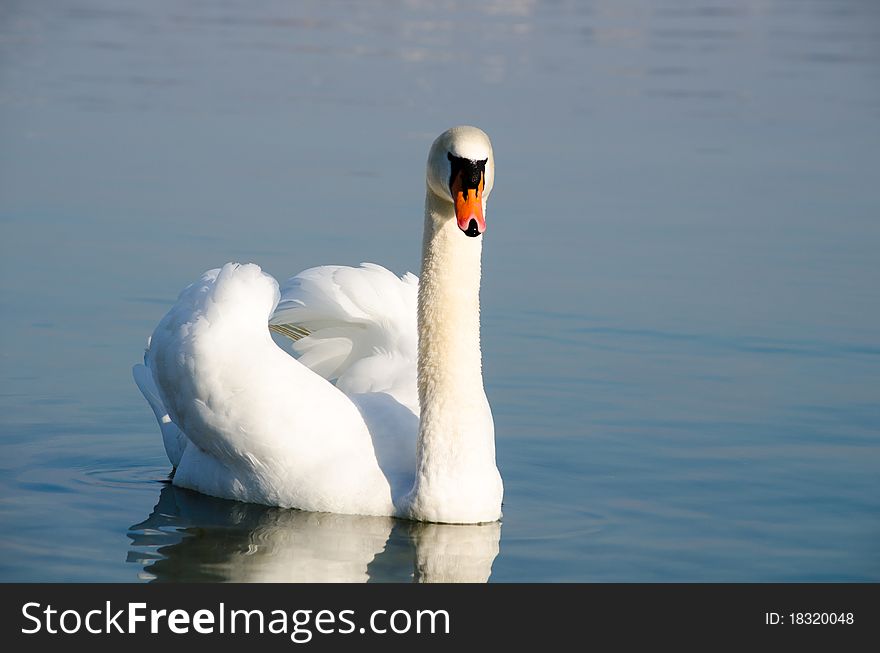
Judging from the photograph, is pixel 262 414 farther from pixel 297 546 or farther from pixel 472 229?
pixel 472 229

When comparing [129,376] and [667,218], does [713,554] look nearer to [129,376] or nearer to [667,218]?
[129,376]

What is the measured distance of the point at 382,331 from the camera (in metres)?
8.55

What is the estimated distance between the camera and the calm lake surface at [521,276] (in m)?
7.37

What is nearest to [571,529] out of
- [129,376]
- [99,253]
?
[129,376]

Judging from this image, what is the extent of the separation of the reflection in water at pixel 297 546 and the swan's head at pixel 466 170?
137 cm

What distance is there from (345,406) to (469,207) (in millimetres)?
1195

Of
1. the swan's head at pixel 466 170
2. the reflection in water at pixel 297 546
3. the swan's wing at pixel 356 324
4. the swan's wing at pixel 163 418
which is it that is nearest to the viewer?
the reflection in water at pixel 297 546

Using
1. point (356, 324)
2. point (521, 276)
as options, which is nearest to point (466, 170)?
point (356, 324)

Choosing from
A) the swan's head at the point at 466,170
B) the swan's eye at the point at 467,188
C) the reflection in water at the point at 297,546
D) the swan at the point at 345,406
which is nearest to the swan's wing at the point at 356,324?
the swan at the point at 345,406

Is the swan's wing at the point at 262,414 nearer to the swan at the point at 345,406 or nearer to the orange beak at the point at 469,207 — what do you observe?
the swan at the point at 345,406

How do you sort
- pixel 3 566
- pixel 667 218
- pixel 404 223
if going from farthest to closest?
pixel 667 218 → pixel 404 223 → pixel 3 566

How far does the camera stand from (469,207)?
7.04 meters

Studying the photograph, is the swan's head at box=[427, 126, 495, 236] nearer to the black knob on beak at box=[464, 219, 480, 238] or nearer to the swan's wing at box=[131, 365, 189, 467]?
the black knob on beak at box=[464, 219, 480, 238]

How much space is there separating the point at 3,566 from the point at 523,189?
9.14 meters
